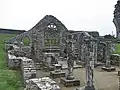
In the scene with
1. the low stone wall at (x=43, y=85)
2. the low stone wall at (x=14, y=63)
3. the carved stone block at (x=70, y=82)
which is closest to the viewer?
the low stone wall at (x=43, y=85)

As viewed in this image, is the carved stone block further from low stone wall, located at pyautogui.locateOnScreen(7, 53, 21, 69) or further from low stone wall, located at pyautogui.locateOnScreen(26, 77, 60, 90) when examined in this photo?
low stone wall, located at pyautogui.locateOnScreen(7, 53, 21, 69)

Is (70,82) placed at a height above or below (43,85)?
below

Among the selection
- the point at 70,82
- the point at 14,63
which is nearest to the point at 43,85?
the point at 70,82

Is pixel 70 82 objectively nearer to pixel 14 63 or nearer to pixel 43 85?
pixel 43 85

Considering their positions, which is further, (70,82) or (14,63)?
(14,63)

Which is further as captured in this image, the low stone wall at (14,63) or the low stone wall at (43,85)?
the low stone wall at (14,63)

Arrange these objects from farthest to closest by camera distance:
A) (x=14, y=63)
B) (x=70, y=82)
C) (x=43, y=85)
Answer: (x=14, y=63), (x=70, y=82), (x=43, y=85)

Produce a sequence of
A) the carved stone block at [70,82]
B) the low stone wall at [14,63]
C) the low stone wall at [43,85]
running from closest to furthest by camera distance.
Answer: the low stone wall at [43,85] < the carved stone block at [70,82] < the low stone wall at [14,63]

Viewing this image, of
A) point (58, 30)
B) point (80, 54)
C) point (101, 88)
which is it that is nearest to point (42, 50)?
point (58, 30)

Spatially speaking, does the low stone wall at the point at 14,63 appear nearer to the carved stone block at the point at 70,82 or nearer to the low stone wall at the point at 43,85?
the carved stone block at the point at 70,82

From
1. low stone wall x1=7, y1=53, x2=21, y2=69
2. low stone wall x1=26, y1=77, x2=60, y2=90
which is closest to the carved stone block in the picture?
low stone wall x1=26, y1=77, x2=60, y2=90

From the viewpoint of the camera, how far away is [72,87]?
13023 millimetres

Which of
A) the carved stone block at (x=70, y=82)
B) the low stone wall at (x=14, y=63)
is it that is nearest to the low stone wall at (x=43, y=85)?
the carved stone block at (x=70, y=82)

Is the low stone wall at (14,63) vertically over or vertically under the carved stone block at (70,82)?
over
